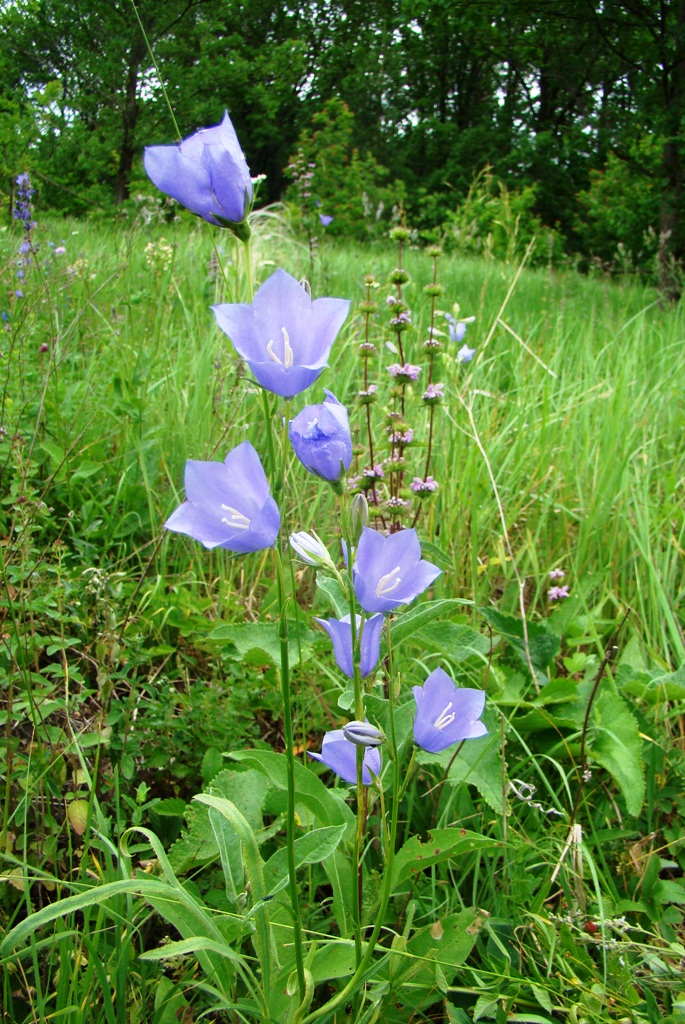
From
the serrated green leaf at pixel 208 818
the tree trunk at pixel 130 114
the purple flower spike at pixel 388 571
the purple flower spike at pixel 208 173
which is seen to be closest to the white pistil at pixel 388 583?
the purple flower spike at pixel 388 571

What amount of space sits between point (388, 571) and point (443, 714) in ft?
0.68

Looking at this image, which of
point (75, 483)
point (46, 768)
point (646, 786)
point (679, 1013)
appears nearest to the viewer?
point (679, 1013)

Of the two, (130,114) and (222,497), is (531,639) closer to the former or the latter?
(222,497)

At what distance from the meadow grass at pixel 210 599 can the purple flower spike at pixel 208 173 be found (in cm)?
34

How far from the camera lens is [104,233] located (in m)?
3.15

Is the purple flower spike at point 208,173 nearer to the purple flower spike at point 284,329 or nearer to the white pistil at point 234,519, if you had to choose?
the purple flower spike at point 284,329

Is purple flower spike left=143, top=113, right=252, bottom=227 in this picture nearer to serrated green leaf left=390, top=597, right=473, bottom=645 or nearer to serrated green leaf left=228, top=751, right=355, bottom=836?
serrated green leaf left=390, top=597, right=473, bottom=645

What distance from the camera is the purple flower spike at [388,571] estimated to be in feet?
2.32

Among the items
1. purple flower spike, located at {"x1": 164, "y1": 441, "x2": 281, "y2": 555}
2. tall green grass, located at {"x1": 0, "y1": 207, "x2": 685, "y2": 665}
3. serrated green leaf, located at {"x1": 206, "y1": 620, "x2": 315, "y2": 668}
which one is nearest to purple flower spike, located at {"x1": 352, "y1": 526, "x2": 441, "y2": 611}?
purple flower spike, located at {"x1": 164, "y1": 441, "x2": 281, "y2": 555}

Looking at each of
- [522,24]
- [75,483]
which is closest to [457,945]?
[75,483]

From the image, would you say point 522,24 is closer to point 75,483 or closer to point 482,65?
point 482,65

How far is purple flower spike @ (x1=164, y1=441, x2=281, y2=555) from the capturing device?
701 millimetres

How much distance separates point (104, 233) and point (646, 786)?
2921 millimetres

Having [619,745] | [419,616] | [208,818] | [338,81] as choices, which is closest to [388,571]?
[419,616]
